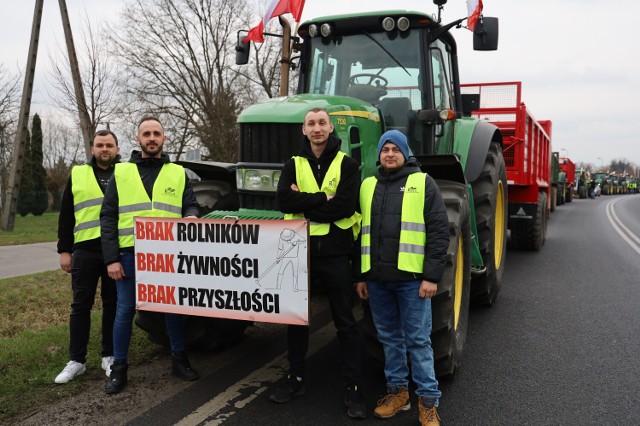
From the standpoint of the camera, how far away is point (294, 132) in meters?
4.39

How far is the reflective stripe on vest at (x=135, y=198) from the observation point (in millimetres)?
4047

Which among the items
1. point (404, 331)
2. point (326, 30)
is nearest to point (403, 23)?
point (326, 30)

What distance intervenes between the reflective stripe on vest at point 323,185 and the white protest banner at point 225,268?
0.16m

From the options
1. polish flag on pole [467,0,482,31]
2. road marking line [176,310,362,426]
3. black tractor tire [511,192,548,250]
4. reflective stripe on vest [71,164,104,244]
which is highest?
polish flag on pole [467,0,482,31]

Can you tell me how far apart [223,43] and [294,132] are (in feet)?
96.3

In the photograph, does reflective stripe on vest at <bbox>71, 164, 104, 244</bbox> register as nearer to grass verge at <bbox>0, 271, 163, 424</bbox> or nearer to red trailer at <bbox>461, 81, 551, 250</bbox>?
grass verge at <bbox>0, 271, 163, 424</bbox>

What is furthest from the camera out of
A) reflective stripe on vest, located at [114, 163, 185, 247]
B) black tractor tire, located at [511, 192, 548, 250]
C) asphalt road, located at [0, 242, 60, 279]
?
black tractor tire, located at [511, 192, 548, 250]

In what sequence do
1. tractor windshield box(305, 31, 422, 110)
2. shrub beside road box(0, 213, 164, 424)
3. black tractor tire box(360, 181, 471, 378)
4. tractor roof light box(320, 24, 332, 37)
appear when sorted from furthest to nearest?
tractor roof light box(320, 24, 332, 37)
tractor windshield box(305, 31, 422, 110)
shrub beside road box(0, 213, 164, 424)
black tractor tire box(360, 181, 471, 378)

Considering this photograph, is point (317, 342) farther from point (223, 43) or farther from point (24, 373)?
point (223, 43)

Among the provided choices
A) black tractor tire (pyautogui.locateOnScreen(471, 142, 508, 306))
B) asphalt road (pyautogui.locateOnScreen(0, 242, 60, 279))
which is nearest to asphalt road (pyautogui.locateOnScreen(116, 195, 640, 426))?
black tractor tire (pyautogui.locateOnScreen(471, 142, 508, 306))

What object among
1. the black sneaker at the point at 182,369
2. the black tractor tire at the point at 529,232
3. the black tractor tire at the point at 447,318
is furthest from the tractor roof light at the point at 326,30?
the black tractor tire at the point at 529,232

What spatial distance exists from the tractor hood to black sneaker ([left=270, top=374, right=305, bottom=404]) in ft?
6.28

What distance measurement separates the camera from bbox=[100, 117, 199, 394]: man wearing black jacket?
402cm

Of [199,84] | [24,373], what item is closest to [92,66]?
[24,373]
